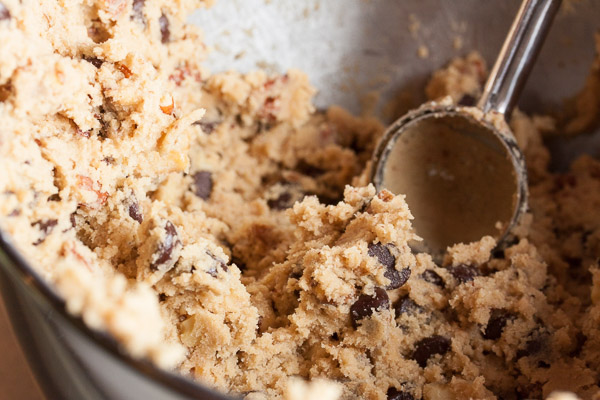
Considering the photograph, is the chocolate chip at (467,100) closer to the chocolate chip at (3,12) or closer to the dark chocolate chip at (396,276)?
the dark chocolate chip at (396,276)

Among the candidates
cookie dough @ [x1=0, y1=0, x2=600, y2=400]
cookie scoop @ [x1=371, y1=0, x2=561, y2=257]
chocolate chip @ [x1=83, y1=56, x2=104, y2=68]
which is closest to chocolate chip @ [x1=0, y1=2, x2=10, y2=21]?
cookie dough @ [x1=0, y1=0, x2=600, y2=400]

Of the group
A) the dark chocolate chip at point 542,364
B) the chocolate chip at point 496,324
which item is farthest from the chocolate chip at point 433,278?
the dark chocolate chip at point 542,364

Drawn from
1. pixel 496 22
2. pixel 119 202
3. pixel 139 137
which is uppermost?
pixel 496 22

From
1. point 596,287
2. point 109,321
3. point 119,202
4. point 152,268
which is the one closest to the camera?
point 109,321

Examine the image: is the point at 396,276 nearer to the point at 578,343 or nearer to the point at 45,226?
the point at 578,343

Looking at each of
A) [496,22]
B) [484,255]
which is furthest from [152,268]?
[496,22]

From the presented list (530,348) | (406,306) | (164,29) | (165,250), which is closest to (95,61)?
(164,29)

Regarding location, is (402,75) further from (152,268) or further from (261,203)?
(152,268)
